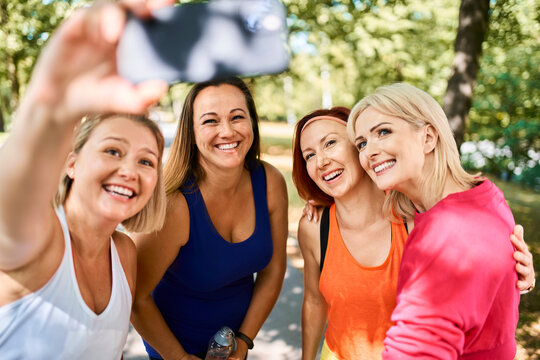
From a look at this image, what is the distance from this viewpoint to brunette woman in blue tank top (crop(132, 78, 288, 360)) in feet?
→ 7.48

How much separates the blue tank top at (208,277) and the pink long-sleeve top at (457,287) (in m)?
1.05

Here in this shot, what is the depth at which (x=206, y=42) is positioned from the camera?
1188mm

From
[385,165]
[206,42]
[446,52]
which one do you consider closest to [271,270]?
[385,165]

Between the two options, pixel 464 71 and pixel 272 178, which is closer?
pixel 272 178

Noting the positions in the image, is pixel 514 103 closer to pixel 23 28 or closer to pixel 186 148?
pixel 186 148

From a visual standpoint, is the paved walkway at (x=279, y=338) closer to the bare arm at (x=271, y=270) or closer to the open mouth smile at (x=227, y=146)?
the bare arm at (x=271, y=270)

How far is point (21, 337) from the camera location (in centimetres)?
143

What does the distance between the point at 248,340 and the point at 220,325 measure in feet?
0.71

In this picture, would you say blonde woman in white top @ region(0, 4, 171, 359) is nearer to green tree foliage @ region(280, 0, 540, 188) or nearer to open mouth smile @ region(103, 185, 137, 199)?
open mouth smile @ region(103, 185, 137, 199)

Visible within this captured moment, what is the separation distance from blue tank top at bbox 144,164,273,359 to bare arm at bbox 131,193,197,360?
0.06 m

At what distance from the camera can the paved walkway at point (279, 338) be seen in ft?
13.3

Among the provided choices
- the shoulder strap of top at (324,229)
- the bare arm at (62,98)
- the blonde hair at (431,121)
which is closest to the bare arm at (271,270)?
the shoulder strap of top at (324,229)

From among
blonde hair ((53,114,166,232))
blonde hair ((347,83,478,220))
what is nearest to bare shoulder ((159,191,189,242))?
blonde hair ((53,114,166,232))

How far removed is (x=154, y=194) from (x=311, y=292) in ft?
3.84
